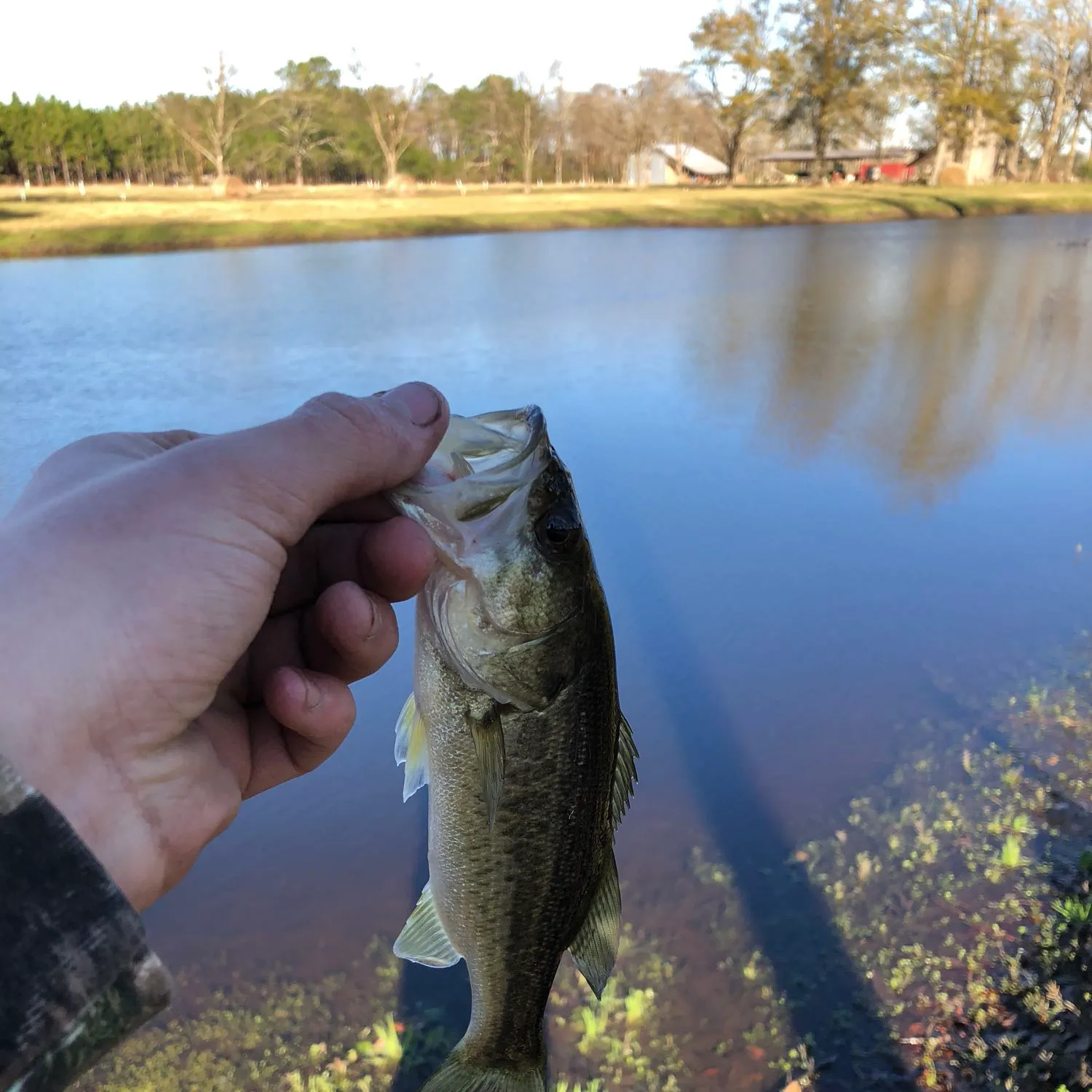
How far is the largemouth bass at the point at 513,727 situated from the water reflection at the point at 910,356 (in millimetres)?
6948

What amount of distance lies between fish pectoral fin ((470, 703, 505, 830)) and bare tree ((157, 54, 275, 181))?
51.2 meters

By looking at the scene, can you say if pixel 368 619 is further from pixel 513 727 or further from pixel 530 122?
pixel 530 122

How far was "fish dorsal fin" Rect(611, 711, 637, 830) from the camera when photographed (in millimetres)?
1877

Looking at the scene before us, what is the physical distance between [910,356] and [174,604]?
40.8ft

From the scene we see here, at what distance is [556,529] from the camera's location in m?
1.69

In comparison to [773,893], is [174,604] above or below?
above

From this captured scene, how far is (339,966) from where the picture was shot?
341cm

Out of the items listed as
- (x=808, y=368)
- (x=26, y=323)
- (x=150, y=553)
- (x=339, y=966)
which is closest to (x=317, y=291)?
(x=26, y=323)

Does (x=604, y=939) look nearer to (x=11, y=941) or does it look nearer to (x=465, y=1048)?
(x=465, y=1048)

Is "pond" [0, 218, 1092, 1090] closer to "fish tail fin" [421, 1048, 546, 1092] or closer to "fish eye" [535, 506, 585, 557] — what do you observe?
"fish tail fin" [421, 1048, 546, 1092]

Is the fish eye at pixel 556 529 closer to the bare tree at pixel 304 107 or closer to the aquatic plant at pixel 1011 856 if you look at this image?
the aquatic plant at pixel 1011 856

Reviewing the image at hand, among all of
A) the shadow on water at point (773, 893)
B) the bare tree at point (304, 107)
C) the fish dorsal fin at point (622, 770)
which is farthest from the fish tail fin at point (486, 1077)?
the bare tree at point (304, 107)

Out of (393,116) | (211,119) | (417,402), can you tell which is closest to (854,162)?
(393,116)

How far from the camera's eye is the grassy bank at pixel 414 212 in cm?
2542
